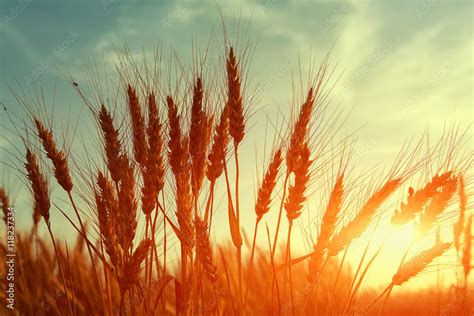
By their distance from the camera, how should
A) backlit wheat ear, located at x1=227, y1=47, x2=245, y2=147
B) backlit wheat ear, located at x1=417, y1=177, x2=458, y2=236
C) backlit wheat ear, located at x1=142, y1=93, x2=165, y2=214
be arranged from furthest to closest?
1. backlit wheat ear, located at x1=417, y1=177, x2=458, y2=236
2. backlit wheat ear, located at x1=227, y1=47, x2=245, y2=147
3. backlit wheat ear, located at x1=142, y1=93, x2=165, y2=214

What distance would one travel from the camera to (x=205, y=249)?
2.40m

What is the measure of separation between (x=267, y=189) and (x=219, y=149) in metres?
0.30

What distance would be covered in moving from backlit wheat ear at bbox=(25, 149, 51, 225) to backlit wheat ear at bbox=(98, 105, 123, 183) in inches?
15.8

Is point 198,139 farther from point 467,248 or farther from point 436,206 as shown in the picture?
point 467,248

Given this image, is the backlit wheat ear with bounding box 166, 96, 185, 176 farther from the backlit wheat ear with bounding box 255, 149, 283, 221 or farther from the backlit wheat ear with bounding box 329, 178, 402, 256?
the backlit wheat ear with bounding box 329, 178, 402, 256

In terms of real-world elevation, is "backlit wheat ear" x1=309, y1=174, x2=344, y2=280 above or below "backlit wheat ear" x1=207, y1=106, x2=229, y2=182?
below

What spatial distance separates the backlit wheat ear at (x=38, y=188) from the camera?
8.85ft

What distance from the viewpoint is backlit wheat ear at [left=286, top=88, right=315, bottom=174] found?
252 centimetres

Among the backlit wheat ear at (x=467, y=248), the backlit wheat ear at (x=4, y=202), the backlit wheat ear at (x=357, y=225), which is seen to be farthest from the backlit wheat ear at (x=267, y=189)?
the backlit wheat ear at (x=467, y=248)

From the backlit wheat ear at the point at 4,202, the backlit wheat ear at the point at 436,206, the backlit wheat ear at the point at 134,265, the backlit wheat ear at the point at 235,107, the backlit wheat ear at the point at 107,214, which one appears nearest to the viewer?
the backlit wheat ear at the point at 134,265

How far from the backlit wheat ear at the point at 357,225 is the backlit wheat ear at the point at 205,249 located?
578 millimetres

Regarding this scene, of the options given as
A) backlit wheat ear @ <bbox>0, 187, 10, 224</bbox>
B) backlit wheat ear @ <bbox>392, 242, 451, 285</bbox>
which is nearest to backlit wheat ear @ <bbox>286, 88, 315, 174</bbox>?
backlit wheat ear @ <bbox>392, 242, 451, 285</bbox>

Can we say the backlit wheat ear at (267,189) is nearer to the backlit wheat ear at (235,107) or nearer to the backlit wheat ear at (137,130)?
the backlit wheat ear at (235,107)

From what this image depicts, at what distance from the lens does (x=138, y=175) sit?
2.59 metres
